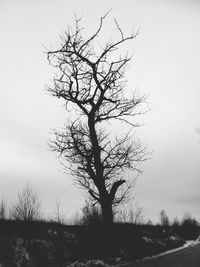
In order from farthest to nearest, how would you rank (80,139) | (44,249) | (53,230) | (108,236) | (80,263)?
(53,230), (44,249), (80,139), (108,236), (80,263)

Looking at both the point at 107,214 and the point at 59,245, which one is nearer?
the point at 107,214

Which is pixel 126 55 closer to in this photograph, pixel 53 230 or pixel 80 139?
pixel 80 139

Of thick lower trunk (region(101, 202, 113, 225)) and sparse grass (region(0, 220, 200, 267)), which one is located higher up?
thick lower trunk (region(101, 202, 113, 225))

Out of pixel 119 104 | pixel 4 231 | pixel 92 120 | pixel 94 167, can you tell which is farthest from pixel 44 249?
pixel 119 104

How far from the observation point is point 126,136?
60.2 ft

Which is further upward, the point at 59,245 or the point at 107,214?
the point at 107,214

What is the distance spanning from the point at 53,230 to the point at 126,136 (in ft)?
42.4

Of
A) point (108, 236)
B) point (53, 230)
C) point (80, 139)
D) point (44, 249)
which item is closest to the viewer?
point (108, 236)

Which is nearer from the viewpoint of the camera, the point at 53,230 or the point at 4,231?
the point at 4,231

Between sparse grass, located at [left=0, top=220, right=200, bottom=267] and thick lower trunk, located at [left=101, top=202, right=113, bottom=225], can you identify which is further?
Result: sparse grass, located at [left=0, top=220, right=200, bottom=267]

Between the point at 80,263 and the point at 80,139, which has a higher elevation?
the point at 80,139

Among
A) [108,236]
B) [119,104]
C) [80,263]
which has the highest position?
[119,104]

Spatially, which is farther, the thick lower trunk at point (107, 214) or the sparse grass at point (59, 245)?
the sparse grass at point (59, 245)

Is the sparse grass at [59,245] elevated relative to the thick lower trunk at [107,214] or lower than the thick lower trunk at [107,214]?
lower
